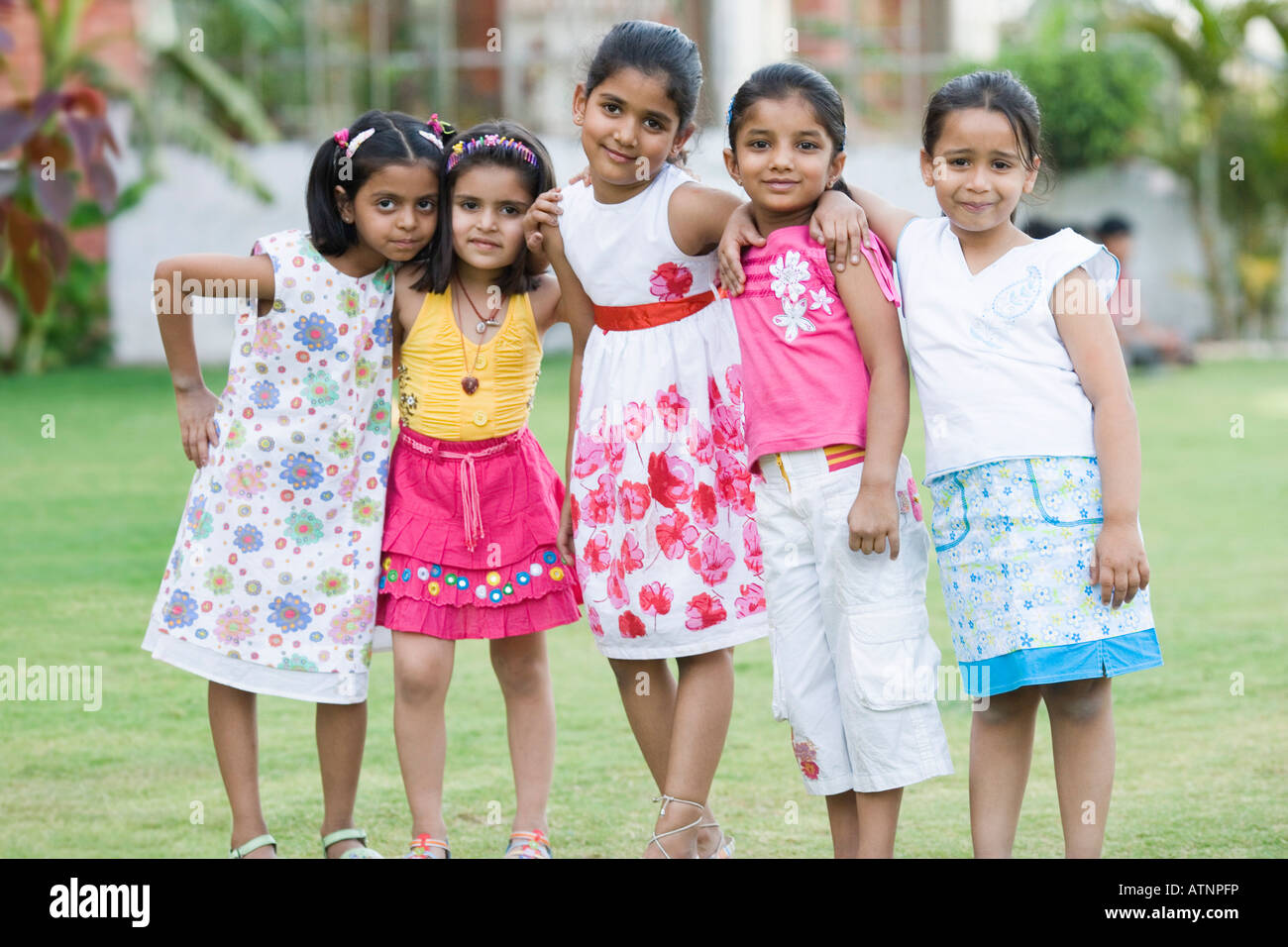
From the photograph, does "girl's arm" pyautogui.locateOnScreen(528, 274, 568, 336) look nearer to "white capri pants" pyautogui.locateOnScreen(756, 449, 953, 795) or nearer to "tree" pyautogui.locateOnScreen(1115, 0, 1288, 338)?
"white capri pants" pyautogui.locateOnScreen(756, 449, 953, 795)

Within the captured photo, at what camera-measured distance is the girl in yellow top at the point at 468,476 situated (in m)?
3.05

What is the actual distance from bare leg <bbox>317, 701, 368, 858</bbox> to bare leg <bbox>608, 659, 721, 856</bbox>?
0.55m

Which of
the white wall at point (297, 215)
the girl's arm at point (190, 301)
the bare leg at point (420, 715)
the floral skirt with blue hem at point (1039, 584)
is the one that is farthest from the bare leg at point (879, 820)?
the white wall at point (297, 215)

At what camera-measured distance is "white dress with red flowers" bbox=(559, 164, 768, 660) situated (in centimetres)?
291

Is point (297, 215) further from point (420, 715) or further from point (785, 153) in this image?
point (785, 153)

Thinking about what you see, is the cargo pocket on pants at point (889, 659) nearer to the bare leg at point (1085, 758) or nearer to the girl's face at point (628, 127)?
the bare leg at point (1085, 758)

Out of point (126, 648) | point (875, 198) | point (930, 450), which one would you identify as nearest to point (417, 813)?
point (930, 450)

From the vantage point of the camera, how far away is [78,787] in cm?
355

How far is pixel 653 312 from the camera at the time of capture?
2.95 meters

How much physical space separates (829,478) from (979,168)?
601 millimetres

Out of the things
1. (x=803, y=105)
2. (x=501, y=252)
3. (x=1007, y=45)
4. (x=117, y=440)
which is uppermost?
(x=1007, y=45)

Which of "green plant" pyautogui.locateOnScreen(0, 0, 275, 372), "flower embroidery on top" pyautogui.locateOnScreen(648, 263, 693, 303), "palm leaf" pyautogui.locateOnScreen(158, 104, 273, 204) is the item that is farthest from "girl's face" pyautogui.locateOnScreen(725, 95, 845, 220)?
"palm leaf" pyautogui.locateOnScreen(158, 104, 273, 204)

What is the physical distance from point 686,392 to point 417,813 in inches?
39.3

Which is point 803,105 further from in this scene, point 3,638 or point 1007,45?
point 1007,45
